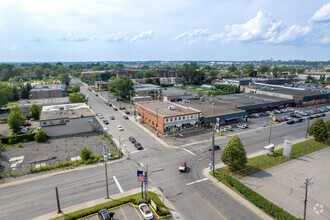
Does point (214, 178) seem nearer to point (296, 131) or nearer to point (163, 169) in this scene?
point (163, 169)

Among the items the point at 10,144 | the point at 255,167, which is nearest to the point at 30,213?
the point at 10,144

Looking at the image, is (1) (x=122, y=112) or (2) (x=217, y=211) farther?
(1) (x=122, y=112)

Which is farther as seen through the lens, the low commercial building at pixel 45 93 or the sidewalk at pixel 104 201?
the low commercial building at pixel 45 93

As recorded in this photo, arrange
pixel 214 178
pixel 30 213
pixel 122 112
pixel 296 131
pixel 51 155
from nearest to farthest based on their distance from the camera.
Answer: pixel 30 213, pixel 214 178, pixel 51 155, pixel 296 131, pixel 122 112

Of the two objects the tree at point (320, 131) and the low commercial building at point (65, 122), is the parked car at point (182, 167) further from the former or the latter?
the tree at point (320, 131)

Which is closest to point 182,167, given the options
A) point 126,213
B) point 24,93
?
point 126,213

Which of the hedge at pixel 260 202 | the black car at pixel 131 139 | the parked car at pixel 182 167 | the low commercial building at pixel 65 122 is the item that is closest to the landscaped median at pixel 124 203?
the parked car at pixel 182 167

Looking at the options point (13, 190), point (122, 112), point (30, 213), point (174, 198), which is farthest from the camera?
point (122, 112)

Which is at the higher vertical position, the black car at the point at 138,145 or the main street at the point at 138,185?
the black car at the point at 138,145
